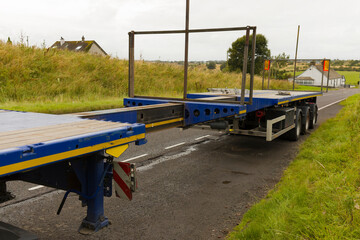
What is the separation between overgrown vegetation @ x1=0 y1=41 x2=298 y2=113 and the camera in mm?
12953

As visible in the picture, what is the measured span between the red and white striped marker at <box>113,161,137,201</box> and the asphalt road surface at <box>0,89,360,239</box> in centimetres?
107

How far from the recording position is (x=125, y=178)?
304 centimetres

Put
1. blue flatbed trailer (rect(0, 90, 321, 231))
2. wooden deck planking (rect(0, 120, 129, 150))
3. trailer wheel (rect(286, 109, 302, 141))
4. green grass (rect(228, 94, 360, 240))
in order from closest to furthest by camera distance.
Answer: blue flatbed trailer (rect(0, 90, 321, 231)) → wooden deck planking (rect(0, 120, 129, 150)) → green grass (rect(228, 94, 360, 240)) → trailer wheel (rect(286, 109, 302, 141))

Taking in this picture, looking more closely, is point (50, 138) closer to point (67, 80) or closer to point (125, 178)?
point (125, 178)

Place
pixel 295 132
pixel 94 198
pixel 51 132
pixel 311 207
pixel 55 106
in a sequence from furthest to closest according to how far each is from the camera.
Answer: pixel 55 106
pixel 295 132
pixel 311 207
pixel 94 198
pixel 51 132

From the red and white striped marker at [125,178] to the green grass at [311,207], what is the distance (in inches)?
59.6

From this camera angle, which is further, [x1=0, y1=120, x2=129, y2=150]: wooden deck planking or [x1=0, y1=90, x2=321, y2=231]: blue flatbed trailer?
[x1=0, y1=120, x2=129, y2=150]: wooden deck planking

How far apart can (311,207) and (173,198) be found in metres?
2.01

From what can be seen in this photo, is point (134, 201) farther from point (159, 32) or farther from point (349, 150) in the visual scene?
point (349, 150)

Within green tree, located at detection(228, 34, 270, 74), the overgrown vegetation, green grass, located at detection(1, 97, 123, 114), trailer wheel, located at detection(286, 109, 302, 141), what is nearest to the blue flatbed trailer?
trailer wheel, located at detection(286, 109, 302, 141)

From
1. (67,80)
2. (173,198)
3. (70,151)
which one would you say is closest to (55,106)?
(67,80)

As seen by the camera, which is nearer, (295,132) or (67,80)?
(295,132)

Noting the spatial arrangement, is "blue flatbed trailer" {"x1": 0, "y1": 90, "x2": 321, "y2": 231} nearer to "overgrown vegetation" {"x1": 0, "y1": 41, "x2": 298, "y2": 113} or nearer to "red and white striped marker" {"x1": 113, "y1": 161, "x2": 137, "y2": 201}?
"red and white striped marker" {"x1": 113, "y1": 161, "x2": 137, "y2": 201}

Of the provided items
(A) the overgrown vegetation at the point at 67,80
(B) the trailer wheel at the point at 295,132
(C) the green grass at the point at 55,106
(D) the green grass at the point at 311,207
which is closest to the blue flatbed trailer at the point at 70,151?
(D) the green grass at the point at 311,207
